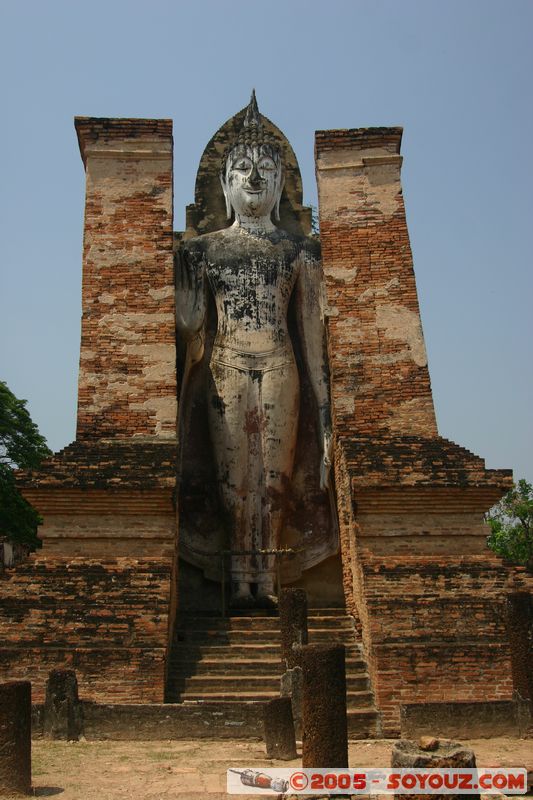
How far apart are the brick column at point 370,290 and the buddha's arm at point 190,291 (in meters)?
1.72

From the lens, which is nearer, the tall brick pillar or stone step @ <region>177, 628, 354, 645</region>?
the tall brick pillar

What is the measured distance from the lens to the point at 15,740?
19.9 ft

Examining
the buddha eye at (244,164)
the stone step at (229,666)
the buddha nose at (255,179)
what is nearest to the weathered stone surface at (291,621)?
the stone step at (229,666)

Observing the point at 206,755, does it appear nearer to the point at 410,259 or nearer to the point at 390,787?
the point at 390,787

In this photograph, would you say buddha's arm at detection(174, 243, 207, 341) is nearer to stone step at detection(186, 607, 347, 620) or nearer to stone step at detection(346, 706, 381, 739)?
stone step at detection(186, 607, 347, 620)

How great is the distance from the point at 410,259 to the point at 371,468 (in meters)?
3.08

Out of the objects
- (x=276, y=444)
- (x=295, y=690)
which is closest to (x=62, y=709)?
(x=295, y=690)

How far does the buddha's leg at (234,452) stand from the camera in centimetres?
1156

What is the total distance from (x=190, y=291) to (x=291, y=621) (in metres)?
5.06

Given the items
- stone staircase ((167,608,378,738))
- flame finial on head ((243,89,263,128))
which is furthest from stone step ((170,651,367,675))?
flame finial on head ((243,89,263,128))

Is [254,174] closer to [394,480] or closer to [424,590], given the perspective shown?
[394,480]

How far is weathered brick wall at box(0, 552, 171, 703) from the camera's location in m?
8.78

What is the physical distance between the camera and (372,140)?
12.4 m

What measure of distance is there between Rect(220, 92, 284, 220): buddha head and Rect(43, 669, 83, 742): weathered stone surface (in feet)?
23.3
